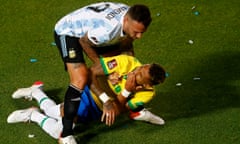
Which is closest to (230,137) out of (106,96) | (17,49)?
(106,96)

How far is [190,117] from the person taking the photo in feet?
16.7

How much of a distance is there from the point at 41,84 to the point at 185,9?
93.7 inches

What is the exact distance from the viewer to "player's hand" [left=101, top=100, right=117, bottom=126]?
4535 mm

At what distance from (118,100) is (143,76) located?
30cm

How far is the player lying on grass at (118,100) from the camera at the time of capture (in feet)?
15.4

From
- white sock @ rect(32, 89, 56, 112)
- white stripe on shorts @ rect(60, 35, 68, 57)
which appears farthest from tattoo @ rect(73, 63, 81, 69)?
white sock @ rect(32, 89, 56, 112)

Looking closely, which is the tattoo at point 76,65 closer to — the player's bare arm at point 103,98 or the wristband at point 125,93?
the player's bare arm at point 103,98

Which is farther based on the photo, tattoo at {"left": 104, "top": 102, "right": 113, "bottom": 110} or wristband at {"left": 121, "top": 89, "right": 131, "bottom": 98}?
wristband at {"left": 121, "top": 89, "right": 131, "bottom": 98}

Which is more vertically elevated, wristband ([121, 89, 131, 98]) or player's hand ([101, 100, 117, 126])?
wristband ([121, 89, 131, 98])

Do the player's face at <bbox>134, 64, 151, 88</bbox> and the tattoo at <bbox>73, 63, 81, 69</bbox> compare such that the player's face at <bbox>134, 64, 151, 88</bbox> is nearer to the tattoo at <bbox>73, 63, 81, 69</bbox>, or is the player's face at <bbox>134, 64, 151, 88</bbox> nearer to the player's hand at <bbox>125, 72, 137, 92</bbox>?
the player's hand at <bbox>125, 72, 137, 92</bbox>

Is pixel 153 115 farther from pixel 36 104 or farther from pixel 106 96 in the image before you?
pixel 36 104

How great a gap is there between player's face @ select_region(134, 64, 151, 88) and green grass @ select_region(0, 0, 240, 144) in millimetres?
437

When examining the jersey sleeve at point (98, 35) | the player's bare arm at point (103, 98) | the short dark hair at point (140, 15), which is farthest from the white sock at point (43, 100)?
the short dark hair at point (140, 15)

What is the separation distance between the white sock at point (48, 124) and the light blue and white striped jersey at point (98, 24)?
68cm
